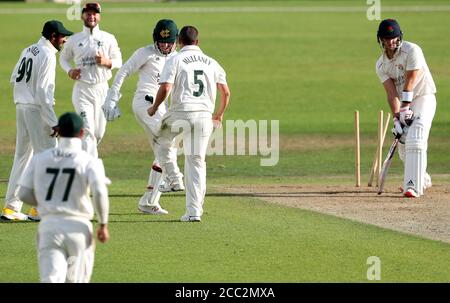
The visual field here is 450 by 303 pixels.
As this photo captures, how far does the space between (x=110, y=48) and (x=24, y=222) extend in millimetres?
2643

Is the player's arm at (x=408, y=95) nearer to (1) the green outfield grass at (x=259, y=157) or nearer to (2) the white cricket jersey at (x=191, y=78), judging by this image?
(1) the green outfield grass at (x=259, y=157)

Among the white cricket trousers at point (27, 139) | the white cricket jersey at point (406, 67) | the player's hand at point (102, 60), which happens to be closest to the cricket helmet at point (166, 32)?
the player's hand at point (102, 60)

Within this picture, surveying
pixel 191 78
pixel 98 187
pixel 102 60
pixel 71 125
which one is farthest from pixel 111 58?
pixel 98 187

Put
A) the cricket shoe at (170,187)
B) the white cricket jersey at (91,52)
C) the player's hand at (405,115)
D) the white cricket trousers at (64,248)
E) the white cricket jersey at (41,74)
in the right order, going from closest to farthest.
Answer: the white cricket trousers at (64,248) < the white cricket jersey at (41,74) < the white cricket jersey at (91,52) < the player's hand at (405,115) < the cricket shoe at (170,187)

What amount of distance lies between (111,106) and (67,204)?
5.68 metres

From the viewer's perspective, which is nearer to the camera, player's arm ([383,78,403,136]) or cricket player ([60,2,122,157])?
cricket player ([60,2,122,157])

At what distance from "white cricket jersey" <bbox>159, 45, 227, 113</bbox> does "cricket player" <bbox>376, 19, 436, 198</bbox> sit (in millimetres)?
3221

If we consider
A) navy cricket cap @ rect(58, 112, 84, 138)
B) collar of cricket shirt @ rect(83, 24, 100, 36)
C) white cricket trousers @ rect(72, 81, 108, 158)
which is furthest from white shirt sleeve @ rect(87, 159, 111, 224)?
collar of cricket shirt @ rect(83, 24, 100, 36)

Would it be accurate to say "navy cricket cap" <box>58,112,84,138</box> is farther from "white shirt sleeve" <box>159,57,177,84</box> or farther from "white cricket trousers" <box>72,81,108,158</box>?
"white cricket trousers" <box>72,81,108,158</box>

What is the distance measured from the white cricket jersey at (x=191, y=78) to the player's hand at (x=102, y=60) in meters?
1.09

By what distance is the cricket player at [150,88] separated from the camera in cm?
1666

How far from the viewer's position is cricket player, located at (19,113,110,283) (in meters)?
10.8

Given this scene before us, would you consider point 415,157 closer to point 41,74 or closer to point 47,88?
point 47,88
